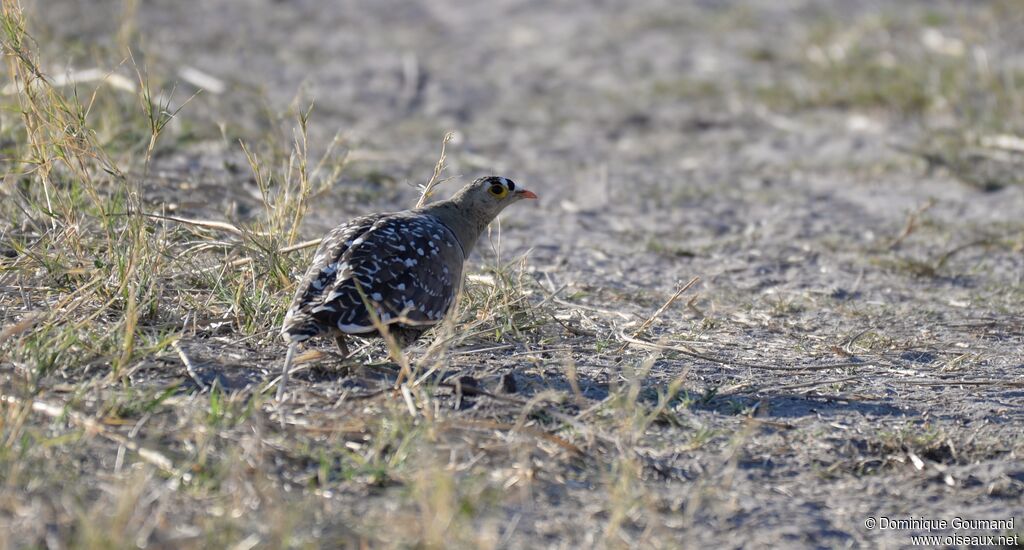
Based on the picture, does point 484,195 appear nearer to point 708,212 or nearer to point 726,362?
point 726,362

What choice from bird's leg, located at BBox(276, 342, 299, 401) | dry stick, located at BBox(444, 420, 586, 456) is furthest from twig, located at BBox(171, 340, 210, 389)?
dry stick, located at BBox(444, 420, 586, 456)

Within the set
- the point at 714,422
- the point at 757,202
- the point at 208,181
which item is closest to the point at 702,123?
the point at 757,202

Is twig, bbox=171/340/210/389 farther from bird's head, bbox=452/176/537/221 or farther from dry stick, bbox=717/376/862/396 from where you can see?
dry stick, bbox=717/376/862/396

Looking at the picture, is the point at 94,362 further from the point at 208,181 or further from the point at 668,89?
the point at 668,89

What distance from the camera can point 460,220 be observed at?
499 cm

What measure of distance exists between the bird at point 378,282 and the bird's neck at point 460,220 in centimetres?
19

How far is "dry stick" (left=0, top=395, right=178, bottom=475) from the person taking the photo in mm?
3187

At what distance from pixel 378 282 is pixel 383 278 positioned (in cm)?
3

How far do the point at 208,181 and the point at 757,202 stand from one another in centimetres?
344

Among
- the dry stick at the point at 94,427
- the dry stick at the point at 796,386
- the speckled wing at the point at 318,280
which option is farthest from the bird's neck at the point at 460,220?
the dry stick at the point at 94,427

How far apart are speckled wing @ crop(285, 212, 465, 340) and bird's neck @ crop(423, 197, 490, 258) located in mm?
378

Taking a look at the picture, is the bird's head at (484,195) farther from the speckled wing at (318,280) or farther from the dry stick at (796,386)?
the dry stick at (796,386)

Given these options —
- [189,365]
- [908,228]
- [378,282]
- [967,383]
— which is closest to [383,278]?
[378,282]

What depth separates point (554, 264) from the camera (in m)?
5.87
